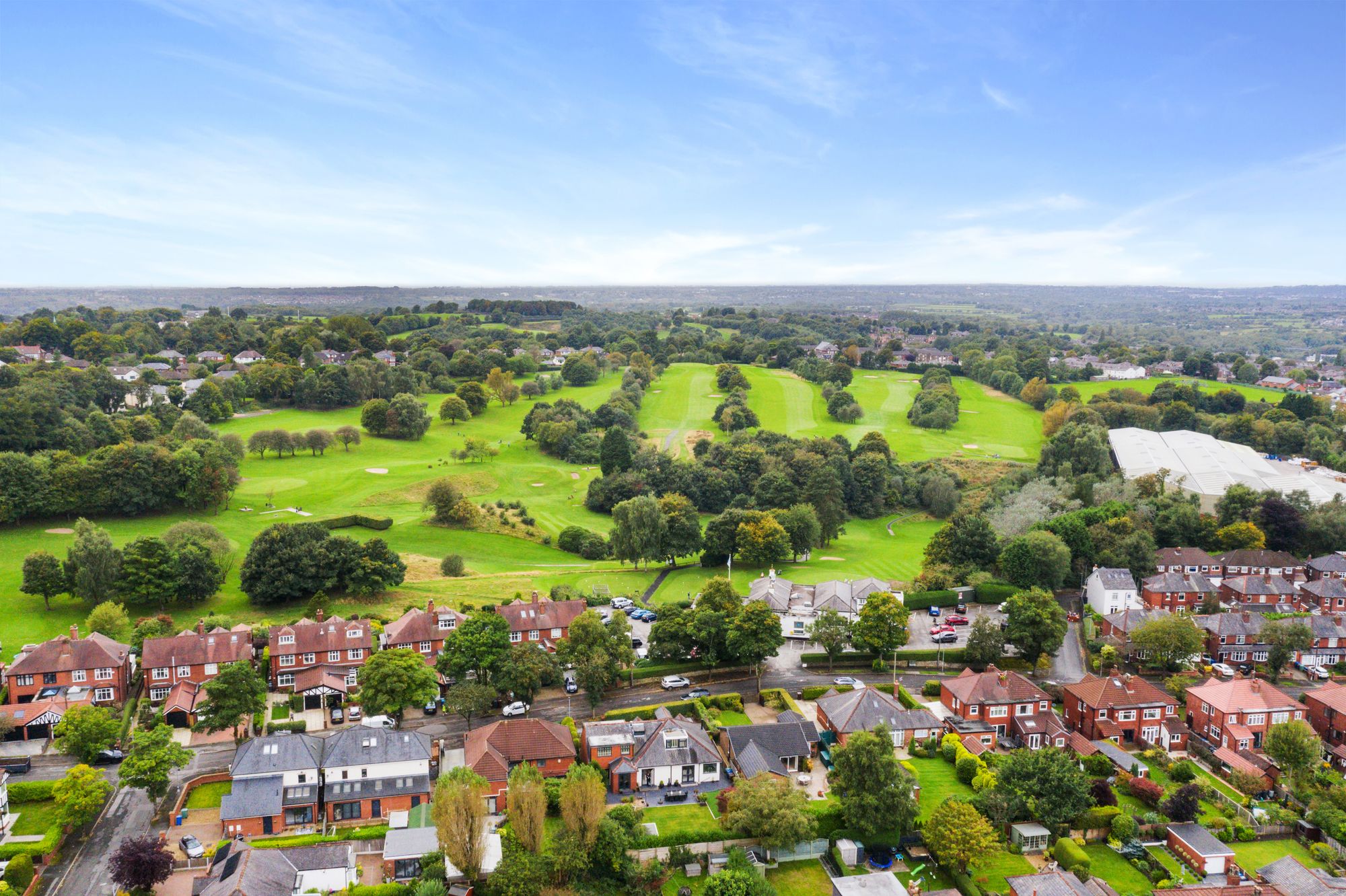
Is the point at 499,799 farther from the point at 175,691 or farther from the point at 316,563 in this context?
the point at 316,563

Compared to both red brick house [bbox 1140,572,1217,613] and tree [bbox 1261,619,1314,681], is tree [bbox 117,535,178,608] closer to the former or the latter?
red brick house [bbox 1140,572,1217,613]

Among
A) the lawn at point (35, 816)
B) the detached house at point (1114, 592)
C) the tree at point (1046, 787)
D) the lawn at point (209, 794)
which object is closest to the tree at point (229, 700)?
the lawn at point (209, 794)

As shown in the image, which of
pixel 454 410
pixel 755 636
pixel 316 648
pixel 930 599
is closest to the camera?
pixel 316 648

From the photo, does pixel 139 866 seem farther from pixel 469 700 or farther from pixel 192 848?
pixel 469 700

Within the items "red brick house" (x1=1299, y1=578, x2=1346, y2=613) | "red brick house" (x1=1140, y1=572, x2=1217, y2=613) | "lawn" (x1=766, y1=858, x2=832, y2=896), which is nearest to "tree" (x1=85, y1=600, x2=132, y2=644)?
"lawn" (x1=766, y1=858, x2=832, y2=896)

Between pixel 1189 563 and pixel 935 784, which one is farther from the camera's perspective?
pixel 1189 563

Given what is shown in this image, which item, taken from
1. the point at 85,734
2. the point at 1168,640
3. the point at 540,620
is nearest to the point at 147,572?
the point at 85,734
